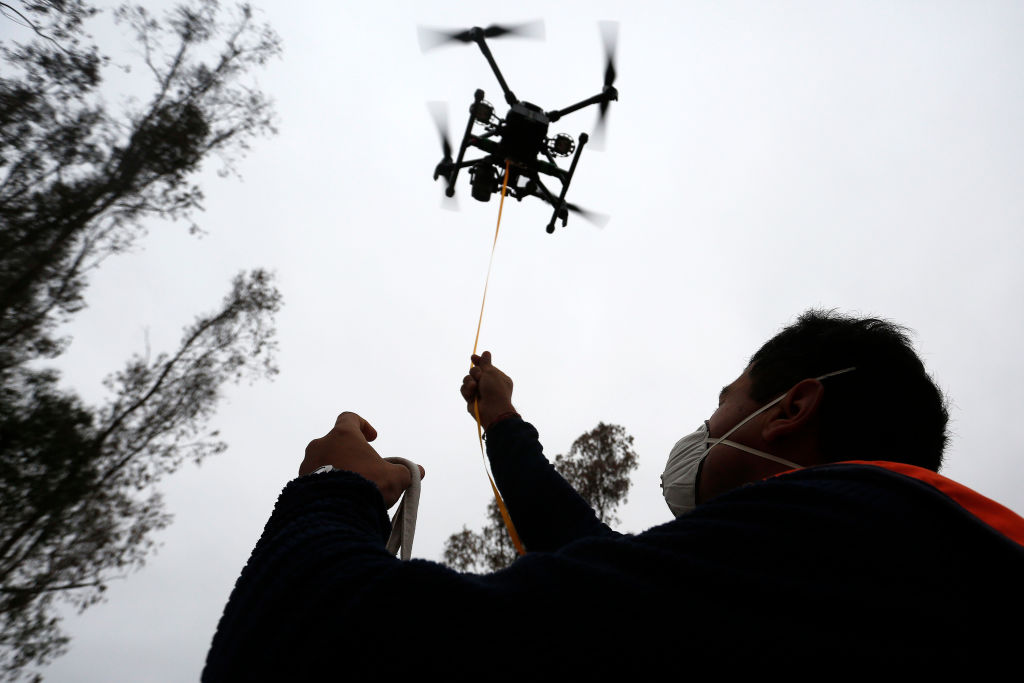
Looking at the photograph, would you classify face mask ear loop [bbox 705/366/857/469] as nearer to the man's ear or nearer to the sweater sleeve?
the man's ear

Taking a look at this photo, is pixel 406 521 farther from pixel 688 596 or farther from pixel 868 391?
pixel 868 391

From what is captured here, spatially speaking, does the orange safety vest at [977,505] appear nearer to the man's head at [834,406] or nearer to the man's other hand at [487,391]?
the man's head at [834,406]

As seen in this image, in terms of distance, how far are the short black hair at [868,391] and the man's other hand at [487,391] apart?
3.60 feet

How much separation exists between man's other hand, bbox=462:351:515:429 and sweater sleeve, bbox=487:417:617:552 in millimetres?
101

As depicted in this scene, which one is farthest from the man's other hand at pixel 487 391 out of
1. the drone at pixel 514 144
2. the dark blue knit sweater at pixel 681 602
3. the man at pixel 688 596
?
the drone at pixel 514 144

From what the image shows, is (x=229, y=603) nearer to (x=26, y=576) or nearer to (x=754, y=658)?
(x=754, y=658)

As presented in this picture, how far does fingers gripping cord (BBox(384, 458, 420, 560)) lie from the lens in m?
1.73

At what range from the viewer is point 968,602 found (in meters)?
0.84

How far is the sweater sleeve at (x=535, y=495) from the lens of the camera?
2.12 m

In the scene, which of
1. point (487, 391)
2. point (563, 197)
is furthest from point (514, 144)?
point (487, 391)

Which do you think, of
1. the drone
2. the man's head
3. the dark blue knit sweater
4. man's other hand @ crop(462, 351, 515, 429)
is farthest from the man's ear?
the drone

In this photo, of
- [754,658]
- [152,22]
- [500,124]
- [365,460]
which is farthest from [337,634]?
[152,22]

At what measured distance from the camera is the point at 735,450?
6.73 feet

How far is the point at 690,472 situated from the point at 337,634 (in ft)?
6.19
